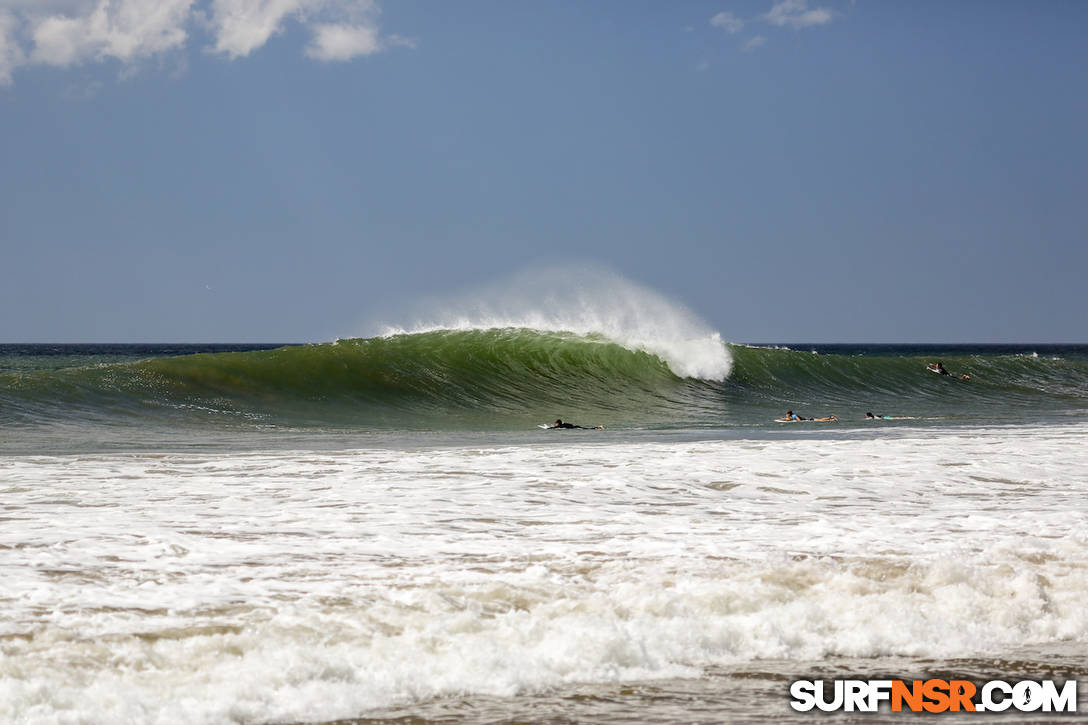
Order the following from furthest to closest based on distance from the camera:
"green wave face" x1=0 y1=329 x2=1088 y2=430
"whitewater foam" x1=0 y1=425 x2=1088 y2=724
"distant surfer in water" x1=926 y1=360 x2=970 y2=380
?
"distant surfer in water" x1=926 y1=360 x2=970 y2=380, "green wave face" x1=0 y1=329 x2=1088 y2=430, "whitewater foam" x1=0 y1=425 x2=1088 y2=724

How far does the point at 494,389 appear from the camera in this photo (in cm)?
2453

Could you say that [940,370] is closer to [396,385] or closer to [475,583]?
[396,385]

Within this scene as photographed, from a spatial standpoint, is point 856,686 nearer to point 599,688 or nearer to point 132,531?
point 599,688

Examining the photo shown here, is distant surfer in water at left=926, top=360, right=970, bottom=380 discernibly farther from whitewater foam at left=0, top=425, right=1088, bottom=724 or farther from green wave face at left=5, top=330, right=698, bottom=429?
whitewater foam at left=0, top=425, right=1088, bottom=724

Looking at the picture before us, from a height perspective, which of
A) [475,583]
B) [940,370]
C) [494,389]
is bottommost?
[475,583]

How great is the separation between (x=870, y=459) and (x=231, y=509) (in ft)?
22.9

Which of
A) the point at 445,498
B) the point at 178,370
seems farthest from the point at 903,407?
the point at 445,498

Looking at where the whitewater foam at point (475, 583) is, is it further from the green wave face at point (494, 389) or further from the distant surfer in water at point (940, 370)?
the distant surfer in water at point (940, 370)

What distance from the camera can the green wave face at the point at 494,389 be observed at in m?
18.5

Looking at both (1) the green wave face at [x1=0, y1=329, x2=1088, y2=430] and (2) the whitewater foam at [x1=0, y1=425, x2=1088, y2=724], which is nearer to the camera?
(2) the whitewater foam at [x1=0, y1=425, x2=1088, y2=724]

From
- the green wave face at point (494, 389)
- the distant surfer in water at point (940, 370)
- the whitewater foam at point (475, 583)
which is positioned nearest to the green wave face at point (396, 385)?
the green wave face at point (494, 389)

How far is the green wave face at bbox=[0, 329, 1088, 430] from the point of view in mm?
18531

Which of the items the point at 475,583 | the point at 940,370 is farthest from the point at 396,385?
the point at 940,370

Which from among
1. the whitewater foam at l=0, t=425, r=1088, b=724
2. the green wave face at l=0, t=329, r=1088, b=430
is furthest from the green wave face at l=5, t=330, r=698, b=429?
the whitewater foam at l=0, t=425, r=1088, b=724
